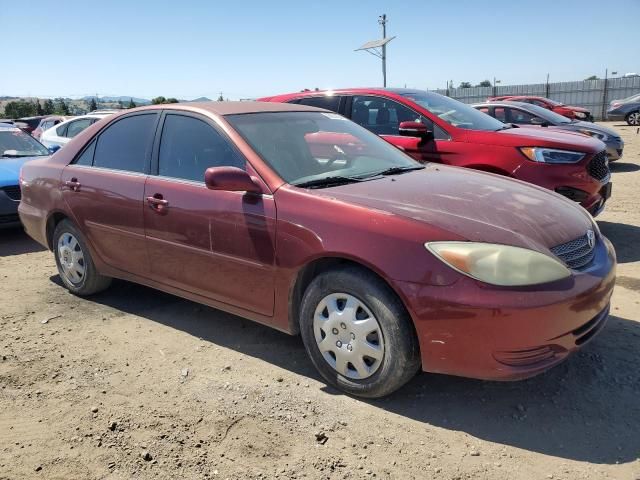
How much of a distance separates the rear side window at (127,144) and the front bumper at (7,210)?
3.21 metres

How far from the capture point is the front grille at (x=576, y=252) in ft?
9.56

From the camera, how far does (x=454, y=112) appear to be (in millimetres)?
6426

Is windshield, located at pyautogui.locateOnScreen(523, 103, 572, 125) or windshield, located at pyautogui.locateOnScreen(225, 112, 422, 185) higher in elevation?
windshield, located at pyautogui.locateOnScreen(225, 112, 422, 185)

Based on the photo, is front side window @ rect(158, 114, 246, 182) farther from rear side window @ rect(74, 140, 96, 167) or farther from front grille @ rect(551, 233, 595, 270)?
front grille @ rect(551, 233, 595, 270)

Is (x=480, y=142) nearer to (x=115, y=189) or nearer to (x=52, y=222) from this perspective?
(x=115, y=189)

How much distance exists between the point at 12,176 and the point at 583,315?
7.04 meters

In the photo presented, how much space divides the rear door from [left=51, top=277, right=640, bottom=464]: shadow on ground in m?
0.99

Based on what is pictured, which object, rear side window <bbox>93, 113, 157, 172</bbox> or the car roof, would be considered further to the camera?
rear side window <bbox>93, 113, 157, 172</bbox>

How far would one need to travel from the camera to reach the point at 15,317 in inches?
180

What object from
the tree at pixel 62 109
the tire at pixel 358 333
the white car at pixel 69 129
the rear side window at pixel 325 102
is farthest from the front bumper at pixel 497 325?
the tree at pixel 62 109

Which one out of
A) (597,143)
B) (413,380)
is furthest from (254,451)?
(597,143)

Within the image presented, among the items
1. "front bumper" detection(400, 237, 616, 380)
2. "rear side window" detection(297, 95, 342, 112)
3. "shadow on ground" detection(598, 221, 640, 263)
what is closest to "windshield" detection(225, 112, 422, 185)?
"front bumper" detection(400, 237, 616, 380)

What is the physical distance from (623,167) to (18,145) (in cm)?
1165

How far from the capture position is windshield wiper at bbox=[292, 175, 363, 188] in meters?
3.37
